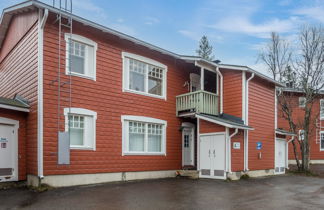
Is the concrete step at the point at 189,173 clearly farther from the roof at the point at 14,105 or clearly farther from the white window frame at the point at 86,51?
the roof at the point at 14,105

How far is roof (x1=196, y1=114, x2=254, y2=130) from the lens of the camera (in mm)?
13305

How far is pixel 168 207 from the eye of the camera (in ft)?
26.1

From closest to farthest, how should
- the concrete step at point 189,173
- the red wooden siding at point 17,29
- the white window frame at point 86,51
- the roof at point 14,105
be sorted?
the roof at point 14,105
the white window frame at point 86,51
the red wooden siding at point 17,29
the concrete step at point 189,173

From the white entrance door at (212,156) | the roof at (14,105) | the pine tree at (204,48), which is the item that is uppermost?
the pine tree at (204,48)

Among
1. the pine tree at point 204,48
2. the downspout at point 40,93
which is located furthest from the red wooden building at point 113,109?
the pine tree at point 204,48

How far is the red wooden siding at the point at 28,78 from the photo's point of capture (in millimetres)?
10742

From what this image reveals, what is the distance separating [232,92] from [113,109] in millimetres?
6124

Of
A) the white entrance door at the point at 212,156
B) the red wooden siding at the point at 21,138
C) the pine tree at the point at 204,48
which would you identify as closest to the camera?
the red wooden siding at the point at 21,138

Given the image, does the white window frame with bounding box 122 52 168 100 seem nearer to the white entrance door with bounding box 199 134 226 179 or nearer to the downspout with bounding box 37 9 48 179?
the white entrance door with bounding box 199 134 226 179

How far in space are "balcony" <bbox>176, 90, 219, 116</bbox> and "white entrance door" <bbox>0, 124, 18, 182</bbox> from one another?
763cm

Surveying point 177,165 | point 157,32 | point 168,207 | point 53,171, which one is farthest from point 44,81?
point 157,32

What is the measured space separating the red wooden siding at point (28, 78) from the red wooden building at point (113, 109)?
0.04m

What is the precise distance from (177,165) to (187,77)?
15.1ft

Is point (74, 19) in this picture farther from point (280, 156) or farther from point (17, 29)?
point (280, 156)
